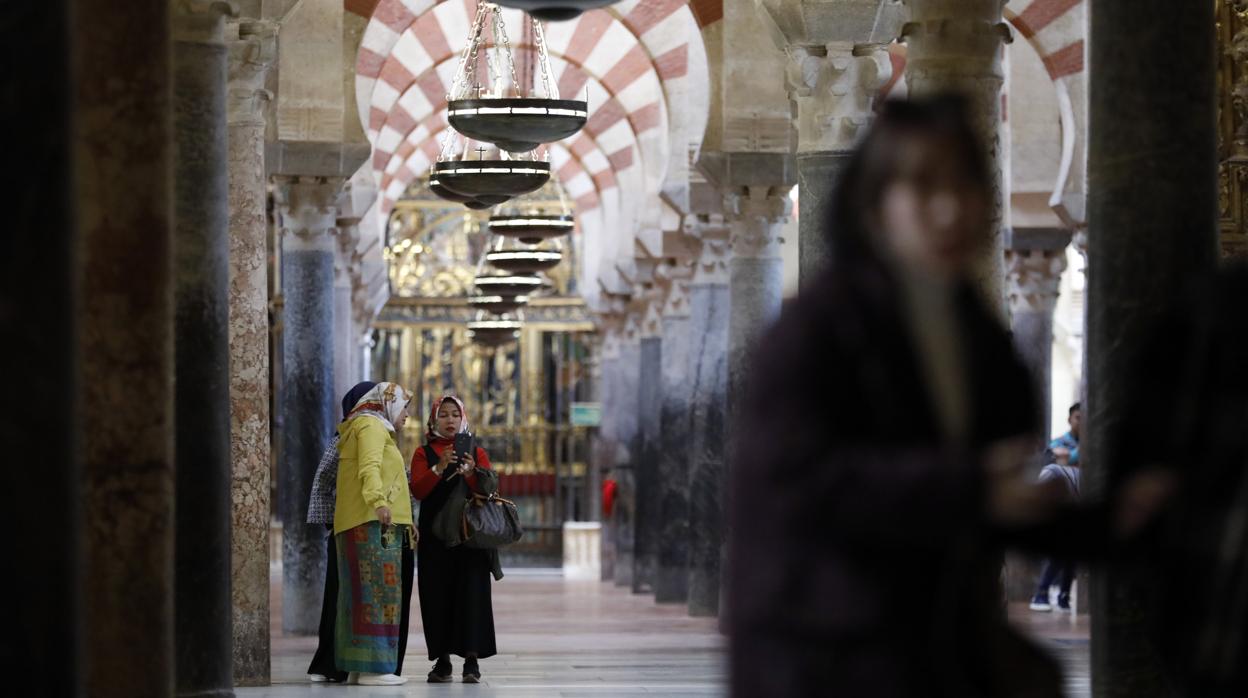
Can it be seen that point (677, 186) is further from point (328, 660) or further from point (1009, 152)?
point (328, 660)

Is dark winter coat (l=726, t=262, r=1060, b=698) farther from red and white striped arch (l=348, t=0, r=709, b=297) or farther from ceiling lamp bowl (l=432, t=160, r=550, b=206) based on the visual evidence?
ceiling lamp bowl (l=432, t=160, r=550, b=206)

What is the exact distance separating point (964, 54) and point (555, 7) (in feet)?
7.75

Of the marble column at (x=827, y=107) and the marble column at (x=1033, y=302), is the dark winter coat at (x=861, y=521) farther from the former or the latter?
the marble column at (x=1033, y=302)

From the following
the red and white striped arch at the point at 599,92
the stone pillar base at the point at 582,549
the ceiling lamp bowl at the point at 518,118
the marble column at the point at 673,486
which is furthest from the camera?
the stone pillar base at the point at 582,549

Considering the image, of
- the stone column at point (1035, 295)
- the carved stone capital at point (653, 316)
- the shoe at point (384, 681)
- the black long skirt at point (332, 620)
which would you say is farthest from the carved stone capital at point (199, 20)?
the carved stone capital at point (653, 316)

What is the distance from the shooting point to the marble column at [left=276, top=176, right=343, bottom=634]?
1366 cm

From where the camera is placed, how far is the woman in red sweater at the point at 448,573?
9344mm

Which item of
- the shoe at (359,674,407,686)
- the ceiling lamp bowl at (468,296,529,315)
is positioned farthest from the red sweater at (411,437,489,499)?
the ceiling lamp bowl at (468,296,529,315)

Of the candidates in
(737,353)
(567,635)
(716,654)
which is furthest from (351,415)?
(737,353)

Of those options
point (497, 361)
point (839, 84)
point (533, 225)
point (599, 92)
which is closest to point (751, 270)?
point (839, 84)

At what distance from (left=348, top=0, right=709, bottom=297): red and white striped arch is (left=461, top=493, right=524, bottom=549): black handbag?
4.79 m

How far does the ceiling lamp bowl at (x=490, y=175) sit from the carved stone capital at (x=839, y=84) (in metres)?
3.54

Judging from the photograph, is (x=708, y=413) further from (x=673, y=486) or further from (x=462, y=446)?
(x=462, y=446)

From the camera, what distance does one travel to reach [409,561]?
30.4ft
